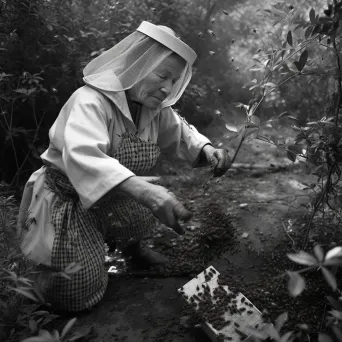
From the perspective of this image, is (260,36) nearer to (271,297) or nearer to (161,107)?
(161,107)

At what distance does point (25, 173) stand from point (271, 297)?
2655 millimetres

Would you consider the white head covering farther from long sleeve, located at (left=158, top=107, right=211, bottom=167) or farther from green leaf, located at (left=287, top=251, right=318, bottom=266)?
green leaf, located at (left=287, top=251, right=318, bottom=266)

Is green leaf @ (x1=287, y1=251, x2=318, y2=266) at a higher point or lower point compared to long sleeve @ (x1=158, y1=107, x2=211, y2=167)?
higher

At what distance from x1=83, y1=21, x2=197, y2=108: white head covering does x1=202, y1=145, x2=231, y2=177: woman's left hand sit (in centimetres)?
60

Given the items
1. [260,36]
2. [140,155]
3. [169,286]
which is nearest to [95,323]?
[169,286]

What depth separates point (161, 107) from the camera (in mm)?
2557

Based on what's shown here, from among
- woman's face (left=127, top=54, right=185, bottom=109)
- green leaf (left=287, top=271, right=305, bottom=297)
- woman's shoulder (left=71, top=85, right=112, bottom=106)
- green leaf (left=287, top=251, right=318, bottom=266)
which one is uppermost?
woman's face (left=127, top=54, right=185, bottom=109)

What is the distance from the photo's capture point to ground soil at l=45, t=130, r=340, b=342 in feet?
7.21

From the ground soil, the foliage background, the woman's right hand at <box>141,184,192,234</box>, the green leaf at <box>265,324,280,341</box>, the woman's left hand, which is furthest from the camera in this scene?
the foliage background

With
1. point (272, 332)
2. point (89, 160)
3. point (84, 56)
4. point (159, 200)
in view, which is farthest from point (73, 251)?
point (84, 56)

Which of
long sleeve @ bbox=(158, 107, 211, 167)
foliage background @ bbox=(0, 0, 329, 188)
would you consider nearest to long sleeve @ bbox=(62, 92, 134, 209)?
long sleeve @ bbox=(158, 107, 211, 167)

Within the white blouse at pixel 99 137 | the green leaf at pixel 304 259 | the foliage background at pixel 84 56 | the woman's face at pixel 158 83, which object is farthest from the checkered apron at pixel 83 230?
the green leaf at pixel 304 259

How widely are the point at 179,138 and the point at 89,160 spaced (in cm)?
107

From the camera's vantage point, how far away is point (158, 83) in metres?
2.32
